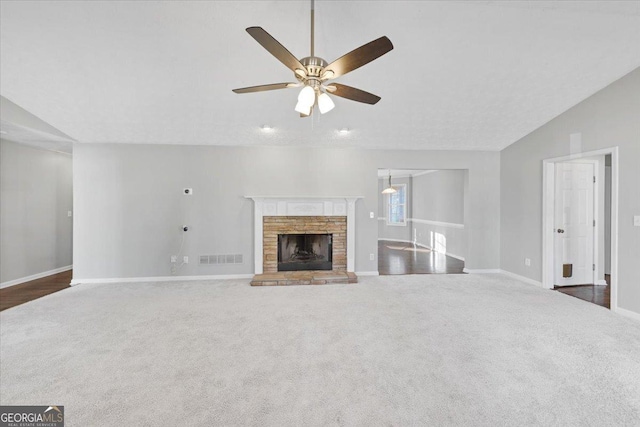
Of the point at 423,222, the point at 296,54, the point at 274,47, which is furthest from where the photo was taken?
the point at 423,222

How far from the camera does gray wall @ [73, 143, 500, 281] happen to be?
4754mm

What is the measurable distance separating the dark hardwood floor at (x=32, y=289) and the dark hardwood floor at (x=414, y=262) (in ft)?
18.7

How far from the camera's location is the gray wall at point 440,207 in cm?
687

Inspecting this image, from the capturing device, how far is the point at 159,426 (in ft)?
5.35

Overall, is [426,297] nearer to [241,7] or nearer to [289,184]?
[289,184]

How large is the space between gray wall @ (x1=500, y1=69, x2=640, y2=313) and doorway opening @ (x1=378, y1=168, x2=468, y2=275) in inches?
31.8

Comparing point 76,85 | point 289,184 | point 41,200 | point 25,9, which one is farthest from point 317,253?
point 41,200

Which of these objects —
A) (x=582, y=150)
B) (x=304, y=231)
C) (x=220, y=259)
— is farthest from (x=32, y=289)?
(x=582, y=150)

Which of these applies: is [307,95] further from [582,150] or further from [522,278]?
[522,278]

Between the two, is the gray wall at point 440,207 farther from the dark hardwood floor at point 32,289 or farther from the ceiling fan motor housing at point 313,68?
the dark hardwood floor at point 32,289

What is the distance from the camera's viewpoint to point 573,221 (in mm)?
4461

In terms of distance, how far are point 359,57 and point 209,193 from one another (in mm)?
3927

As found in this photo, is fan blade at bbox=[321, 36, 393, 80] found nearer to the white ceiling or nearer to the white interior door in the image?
the white ceiling

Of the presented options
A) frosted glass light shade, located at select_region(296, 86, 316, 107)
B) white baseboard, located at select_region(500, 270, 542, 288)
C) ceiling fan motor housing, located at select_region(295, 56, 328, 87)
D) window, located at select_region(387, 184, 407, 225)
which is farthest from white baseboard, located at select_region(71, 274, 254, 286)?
window, located at select_region(387, 184, 407, 225)
